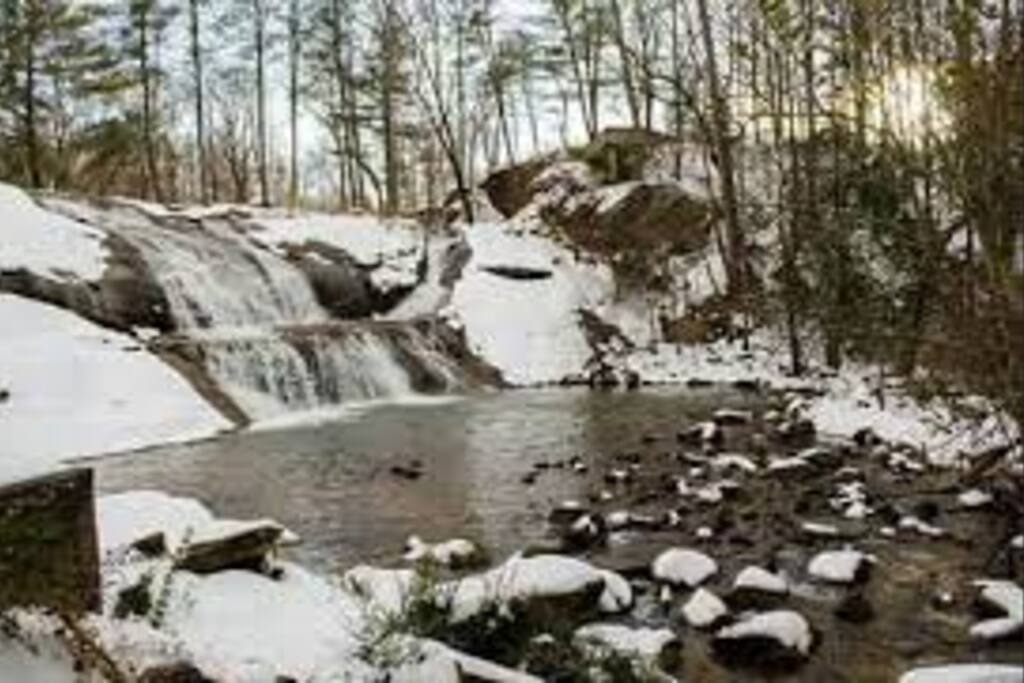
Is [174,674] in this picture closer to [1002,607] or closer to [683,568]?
[683,568]

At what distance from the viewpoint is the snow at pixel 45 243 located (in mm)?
21906

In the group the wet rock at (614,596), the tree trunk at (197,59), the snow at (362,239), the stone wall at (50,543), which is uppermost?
the tree trunk at (197,59)

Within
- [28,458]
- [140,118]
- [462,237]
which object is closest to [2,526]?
[28,458]

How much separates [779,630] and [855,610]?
40.5 inches

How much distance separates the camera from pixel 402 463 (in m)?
16.1

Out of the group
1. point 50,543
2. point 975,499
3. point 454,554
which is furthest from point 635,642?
point 975,499

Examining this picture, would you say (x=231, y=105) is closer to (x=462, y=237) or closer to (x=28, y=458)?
(x=462, y=237)

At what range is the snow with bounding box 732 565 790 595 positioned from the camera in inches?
384

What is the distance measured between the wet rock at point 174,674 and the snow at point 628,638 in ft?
8.55

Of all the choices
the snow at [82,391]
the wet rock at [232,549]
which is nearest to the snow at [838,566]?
the wet rock at [232,549]

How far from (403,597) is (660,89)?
98.8ft

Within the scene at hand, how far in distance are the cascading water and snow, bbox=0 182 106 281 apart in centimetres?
90

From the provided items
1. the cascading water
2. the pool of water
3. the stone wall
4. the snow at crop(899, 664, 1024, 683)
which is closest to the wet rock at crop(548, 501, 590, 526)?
the pool of water

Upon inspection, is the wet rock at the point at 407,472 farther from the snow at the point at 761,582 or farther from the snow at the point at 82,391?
the snow at the point at 761,582
